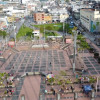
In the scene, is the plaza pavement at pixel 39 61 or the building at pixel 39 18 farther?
the building at pixel 39 18

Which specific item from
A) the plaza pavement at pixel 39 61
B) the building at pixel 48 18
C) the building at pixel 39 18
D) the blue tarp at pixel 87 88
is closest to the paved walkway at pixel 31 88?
the plaza pavement at pixel 39 61

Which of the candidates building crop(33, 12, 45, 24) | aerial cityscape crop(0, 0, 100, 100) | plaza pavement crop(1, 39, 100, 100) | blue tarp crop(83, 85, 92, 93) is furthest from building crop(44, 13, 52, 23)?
blue tarp crop(83, 85, 92, 93)

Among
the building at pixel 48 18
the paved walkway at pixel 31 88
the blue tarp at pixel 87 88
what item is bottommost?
the paved walkway at pixel 31 88

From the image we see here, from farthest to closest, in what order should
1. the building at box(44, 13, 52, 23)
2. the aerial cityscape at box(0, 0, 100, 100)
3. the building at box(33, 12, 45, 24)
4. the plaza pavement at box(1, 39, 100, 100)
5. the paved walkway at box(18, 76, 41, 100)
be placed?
the building at box(44, 13, 52, 23) < the building at box(33, 12, 45, 24) < the plaza pavement at box(1, 39, 100, 100) < the aerial cityscape at box(0, 0, 100, 100) < the paved walkway at box(18, 76, 41, 100)

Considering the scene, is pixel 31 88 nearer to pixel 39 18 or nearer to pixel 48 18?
pixel 39 18

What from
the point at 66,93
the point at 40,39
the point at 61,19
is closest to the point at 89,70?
the point at 66,93

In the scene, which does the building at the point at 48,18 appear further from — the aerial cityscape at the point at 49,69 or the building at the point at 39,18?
the aerial cityscape at the point at 49,69

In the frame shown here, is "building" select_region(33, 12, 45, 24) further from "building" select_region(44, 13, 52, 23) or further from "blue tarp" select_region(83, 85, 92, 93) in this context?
"blue tarp" select_region(83, 85, 92, 93)

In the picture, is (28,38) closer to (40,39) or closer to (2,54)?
(40,39)

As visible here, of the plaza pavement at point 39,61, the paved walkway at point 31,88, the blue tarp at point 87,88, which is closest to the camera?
the paved walkway at point 31,88

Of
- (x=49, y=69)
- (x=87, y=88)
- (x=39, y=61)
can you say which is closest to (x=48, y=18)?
(x=39, y=61)

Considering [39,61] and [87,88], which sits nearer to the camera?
[87,88]
